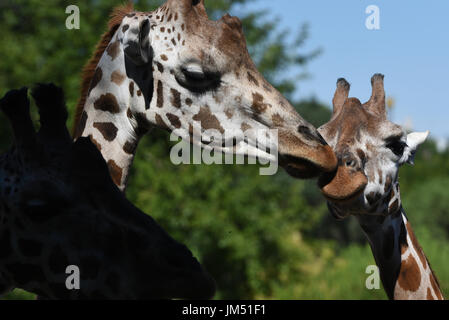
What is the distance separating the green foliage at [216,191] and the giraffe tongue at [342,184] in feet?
23.0

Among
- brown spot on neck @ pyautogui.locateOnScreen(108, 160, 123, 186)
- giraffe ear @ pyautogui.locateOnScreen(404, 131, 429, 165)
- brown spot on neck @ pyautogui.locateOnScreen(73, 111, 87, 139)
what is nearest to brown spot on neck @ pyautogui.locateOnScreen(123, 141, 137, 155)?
brown spot on neck @ pyautogui.locateOnScreen(108, 160, 123, 186)

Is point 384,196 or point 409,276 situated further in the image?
point 409,276

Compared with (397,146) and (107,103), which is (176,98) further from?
(397,146)

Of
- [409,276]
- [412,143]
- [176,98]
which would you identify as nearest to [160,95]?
[176,98]

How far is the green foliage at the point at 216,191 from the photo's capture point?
10961 millimetres

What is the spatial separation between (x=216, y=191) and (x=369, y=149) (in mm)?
7921

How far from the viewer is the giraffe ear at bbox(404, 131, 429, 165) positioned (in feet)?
12.3

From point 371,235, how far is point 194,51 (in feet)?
5.67

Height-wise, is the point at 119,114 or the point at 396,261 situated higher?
the point at 119,114

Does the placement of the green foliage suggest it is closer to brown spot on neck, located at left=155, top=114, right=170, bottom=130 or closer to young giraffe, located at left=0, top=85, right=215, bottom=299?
brown spot on neck, located at left=155, top=114, right=170, bottom=130

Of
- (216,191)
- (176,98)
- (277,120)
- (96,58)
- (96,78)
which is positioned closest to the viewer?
(277,120)

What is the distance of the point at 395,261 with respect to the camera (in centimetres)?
367

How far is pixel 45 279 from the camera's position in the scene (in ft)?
6.40
